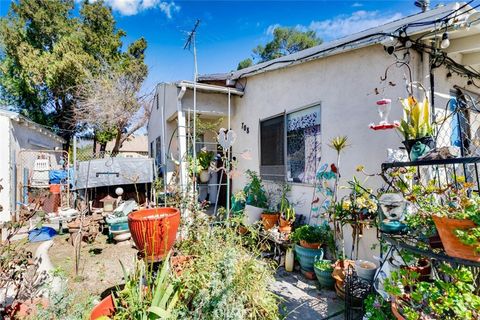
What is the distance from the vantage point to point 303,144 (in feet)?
16.0

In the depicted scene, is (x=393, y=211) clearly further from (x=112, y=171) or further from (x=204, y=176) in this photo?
(x=112, y=171)

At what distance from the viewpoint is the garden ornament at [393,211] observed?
1811 mm

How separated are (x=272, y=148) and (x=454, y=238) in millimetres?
4367

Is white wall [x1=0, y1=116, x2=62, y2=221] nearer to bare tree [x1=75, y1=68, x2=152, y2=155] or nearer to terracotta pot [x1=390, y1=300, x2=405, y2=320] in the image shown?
bare tree [x1=75, y1=68, x2=152, y2=155]

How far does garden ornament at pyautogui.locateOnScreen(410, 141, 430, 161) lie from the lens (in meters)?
2.09

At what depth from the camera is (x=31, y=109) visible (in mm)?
15484

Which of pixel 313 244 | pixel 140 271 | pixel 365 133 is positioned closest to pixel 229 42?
pixel 365 133

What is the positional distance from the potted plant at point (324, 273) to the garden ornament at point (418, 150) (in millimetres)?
1969

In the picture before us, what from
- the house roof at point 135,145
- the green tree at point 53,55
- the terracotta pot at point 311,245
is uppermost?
the green tree at point 53,55

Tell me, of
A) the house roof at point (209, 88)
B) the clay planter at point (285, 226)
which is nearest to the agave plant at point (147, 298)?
the clay planter at point (285, 226)

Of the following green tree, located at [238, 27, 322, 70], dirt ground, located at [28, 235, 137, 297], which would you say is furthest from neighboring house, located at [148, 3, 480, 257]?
green tree, located at [238, 27, 322, 70]

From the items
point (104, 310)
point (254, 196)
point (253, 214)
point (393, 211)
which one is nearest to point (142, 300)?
point (104, 310)

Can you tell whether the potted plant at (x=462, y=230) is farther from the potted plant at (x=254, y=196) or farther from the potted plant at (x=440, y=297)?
the potted plant at (x=254, y=196)

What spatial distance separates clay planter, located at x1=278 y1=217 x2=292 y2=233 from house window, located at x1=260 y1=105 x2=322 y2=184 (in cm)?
89
